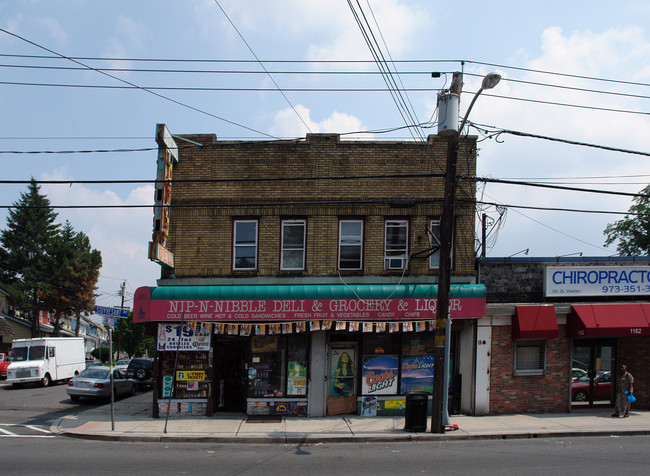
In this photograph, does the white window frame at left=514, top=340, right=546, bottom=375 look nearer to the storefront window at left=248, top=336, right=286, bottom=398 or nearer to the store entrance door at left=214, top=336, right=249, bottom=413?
the storefront window at left=248, top=336, right=286, bottom=398

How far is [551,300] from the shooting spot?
15961mm

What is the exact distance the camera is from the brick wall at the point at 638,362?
16.1 metres

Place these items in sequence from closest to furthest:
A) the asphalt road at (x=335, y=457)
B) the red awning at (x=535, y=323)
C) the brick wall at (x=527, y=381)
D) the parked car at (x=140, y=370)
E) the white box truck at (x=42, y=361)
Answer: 1. the asphalt road at (x=335, y=457)
2. the red awning at (x=535, y=323)
3. the brick wall at (x=527, y=381)
4. the white box truck at (x=42, y=361)
5. the parked car at (x=140, y=370)

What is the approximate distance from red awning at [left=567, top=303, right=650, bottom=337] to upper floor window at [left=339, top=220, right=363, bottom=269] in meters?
6.29

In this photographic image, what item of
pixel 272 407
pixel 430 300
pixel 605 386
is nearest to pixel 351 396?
pixel 272 407

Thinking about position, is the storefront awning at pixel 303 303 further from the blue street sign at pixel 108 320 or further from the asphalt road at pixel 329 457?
the asphalt road at pixel 329 457

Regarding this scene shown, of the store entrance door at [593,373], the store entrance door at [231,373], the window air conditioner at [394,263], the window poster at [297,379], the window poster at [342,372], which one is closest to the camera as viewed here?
the window poster at [297,379]

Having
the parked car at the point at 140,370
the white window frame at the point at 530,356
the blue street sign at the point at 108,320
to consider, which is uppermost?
the blue street sign at the point at 108,320

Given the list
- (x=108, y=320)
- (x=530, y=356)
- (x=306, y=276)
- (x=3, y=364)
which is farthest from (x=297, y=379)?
(x=3, y=364)

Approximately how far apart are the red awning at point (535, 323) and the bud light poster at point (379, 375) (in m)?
3.57

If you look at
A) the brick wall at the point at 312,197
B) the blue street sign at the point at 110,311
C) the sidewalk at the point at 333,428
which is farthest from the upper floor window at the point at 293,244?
the blue street sign at the point at 110,311

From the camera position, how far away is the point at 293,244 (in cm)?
1609

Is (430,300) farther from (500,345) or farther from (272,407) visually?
(272,407)

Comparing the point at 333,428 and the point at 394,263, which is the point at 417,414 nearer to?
the point at 333,428
